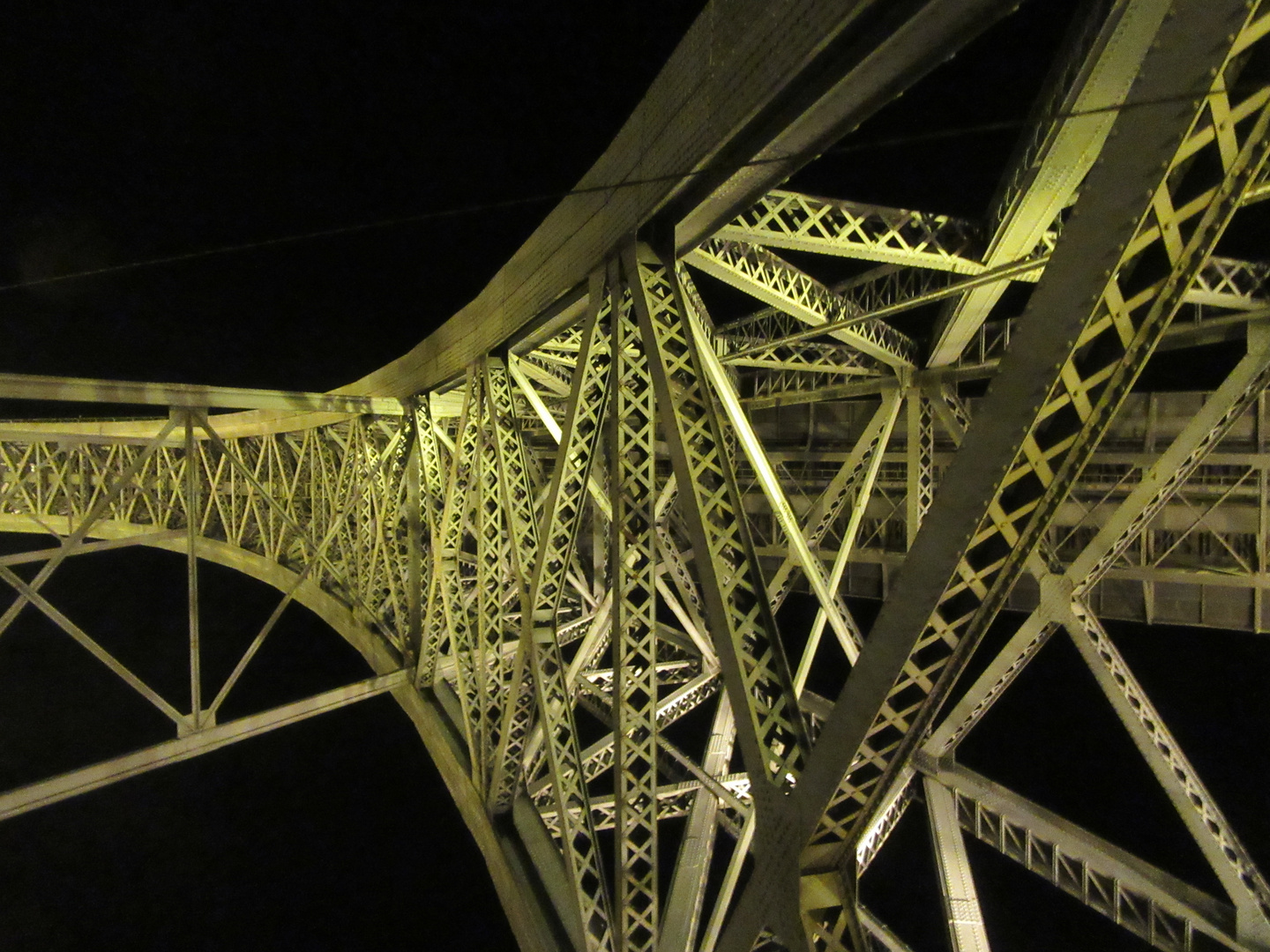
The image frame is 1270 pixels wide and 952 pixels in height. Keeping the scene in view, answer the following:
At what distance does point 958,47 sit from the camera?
1.97m

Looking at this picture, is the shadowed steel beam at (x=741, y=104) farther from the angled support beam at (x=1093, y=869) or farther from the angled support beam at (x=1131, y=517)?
the angled support beam at (x=1093, y=869)

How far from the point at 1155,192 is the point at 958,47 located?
0.84 m

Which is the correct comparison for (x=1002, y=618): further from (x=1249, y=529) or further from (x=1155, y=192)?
(x=1155, y=192)

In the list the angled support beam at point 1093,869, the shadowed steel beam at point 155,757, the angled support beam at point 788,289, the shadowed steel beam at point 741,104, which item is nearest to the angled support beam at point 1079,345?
the shadowed steel beam at point 741,104

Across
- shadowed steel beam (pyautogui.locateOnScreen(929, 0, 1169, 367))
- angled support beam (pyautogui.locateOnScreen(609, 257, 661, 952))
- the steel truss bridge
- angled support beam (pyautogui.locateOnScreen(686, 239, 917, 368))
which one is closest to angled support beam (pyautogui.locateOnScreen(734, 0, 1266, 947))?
the steel truss bridge

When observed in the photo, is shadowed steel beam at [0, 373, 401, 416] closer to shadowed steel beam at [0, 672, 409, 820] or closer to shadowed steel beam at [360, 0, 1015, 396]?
shadowed steel beam at [0, 672, 409, 820]

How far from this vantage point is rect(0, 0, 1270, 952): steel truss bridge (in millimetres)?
1728

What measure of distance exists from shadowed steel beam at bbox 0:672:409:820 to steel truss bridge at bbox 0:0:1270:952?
1.2 inches

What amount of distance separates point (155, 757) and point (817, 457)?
8350 mm

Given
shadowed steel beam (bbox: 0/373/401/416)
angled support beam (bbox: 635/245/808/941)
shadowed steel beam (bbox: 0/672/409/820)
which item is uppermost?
shadowed steel beam (bbox: 0/373/401/416)

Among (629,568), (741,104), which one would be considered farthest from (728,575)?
(741,104)

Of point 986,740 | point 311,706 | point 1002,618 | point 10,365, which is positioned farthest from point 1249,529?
point 10,365

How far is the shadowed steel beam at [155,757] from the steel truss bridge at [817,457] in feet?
0.10

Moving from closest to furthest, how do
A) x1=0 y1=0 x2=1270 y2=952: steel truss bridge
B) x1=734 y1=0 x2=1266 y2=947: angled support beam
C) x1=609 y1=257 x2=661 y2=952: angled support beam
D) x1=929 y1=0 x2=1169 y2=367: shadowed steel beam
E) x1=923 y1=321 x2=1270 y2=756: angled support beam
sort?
x1=734 y1=0 x2=1266 y2=947: angled support beam → x1=0 y1=0 x2=1270 y2=952: steel truss bridge → x1=929 y1=0 x2=1169 y2=367: shadowed steel beam → x1=609 y1=257 x2=661 y2=952: angled support beam → x1=923 y1=321 x2=1270 y2=756: angled support beam
